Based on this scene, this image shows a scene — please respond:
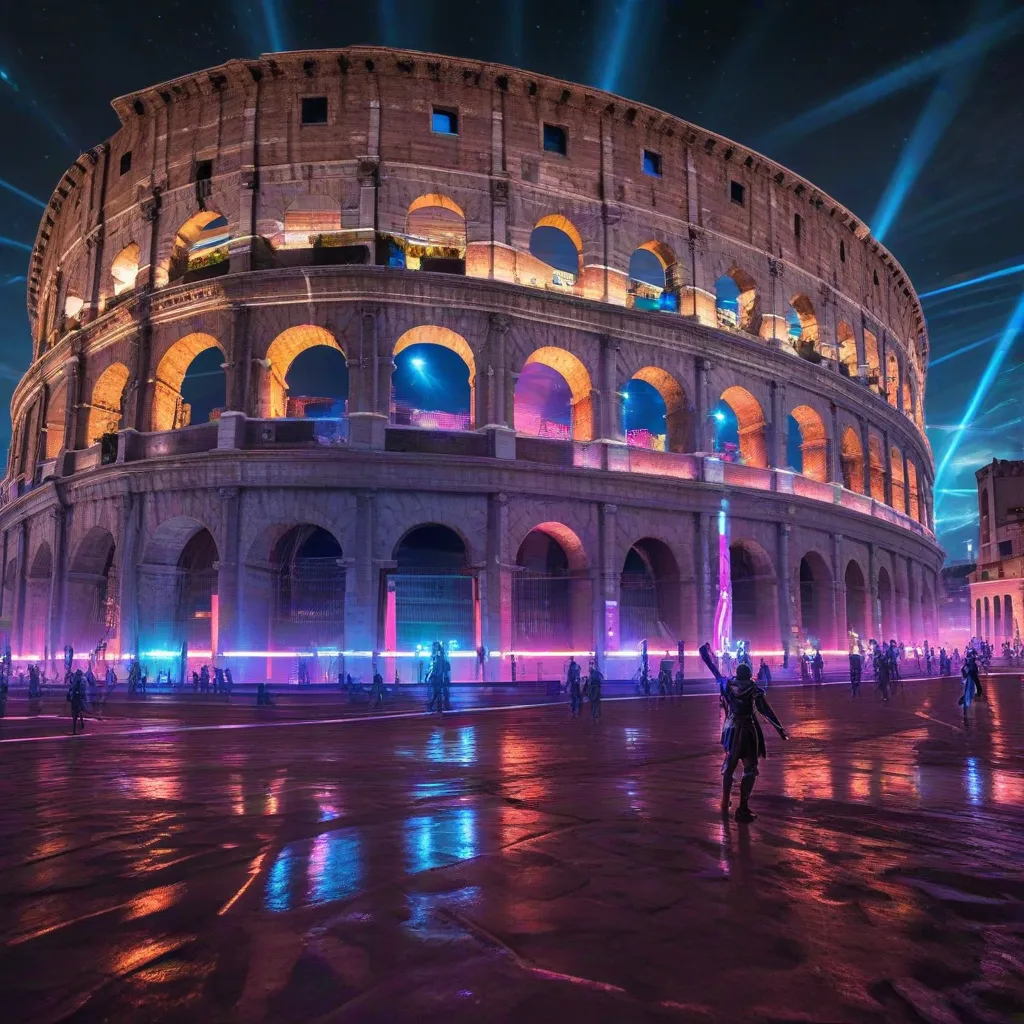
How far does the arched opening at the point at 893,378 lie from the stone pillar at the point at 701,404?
15.1 m

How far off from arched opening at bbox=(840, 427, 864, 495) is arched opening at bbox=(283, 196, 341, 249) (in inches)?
846

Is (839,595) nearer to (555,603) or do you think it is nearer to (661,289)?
(555,603)

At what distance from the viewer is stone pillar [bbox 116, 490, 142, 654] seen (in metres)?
24.9

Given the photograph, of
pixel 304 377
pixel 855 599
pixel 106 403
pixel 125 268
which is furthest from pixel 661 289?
pixel 106 403

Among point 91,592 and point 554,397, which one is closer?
point 91,592

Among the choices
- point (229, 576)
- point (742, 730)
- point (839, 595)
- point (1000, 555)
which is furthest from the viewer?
point (1000, 555)

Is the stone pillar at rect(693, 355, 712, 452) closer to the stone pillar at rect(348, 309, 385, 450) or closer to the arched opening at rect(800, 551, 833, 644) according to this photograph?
the arched opening at rect(800, 551, 833, 644)

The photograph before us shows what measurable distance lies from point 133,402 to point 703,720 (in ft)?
65.1

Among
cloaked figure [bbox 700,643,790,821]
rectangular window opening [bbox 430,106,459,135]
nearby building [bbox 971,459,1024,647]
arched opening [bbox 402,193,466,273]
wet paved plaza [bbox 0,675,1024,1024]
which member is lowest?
wet paved plaza [bbox 0,675,1024,1024]

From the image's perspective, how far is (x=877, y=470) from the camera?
3619 cm

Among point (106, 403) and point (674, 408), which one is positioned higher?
point (106, 403)

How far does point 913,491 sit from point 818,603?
12621 millimetres

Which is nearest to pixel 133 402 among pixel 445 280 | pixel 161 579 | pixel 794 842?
pixel 161 579

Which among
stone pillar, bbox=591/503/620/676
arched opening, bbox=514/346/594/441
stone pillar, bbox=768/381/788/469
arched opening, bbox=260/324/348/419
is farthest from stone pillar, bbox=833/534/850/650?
arched opening, bbox=260/324/348/419
